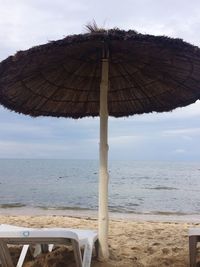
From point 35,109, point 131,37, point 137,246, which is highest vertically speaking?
point 131,37

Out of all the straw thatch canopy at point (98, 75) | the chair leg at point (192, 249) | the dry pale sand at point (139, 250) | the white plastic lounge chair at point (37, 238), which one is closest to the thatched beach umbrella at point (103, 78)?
the straw thatch canopy at point (98, 75)

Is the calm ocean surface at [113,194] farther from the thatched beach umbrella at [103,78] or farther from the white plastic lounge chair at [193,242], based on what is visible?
the white plastic lounge chair at [193,242]

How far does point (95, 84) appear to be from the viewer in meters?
5.81

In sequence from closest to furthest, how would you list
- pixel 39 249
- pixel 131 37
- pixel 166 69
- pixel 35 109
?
pixel 131 37, pixel 39 249, pixel 166 69, pixel 35 109

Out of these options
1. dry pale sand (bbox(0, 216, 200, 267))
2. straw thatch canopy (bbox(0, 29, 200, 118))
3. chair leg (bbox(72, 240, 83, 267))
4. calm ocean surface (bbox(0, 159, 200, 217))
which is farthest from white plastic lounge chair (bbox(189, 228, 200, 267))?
calm ocean surface (bbox(0, 159, 200, 217))

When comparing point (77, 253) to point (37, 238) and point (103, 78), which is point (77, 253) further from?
point (103, 78)

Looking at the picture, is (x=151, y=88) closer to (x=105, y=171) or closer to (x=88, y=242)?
(x=105, y=171)

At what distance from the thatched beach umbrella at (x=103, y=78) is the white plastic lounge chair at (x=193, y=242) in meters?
1.09

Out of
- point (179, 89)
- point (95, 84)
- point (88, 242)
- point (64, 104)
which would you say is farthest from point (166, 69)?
point (88, 242)

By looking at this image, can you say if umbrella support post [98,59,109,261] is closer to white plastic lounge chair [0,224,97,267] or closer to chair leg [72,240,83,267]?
white plastic lounge chair [0,224,97,267]

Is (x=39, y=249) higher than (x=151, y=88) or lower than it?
lower

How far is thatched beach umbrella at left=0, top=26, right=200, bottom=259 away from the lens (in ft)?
14.0

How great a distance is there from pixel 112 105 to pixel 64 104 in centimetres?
63

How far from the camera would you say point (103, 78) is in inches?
199
